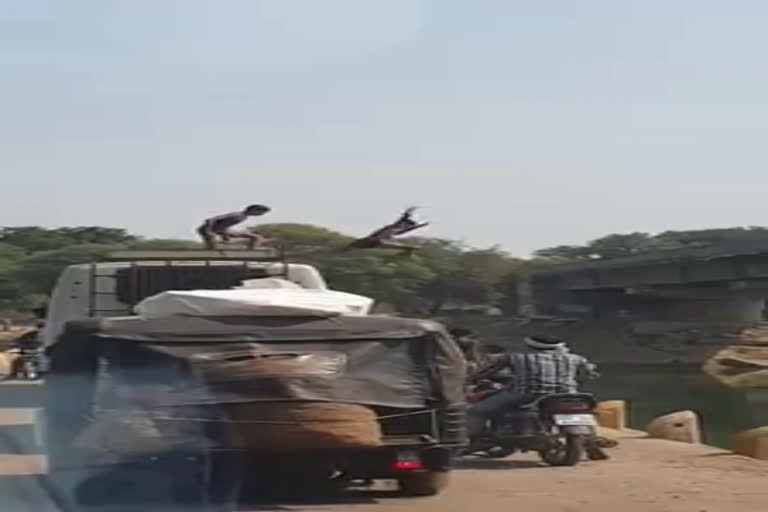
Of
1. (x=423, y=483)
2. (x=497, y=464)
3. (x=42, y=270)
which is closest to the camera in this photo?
(x=423, y=483)

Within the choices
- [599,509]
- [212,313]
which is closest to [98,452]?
[212,313]

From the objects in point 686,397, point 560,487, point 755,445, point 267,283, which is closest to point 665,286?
point 686,397

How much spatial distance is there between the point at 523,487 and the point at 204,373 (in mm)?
3577

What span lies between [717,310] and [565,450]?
60.3 meters

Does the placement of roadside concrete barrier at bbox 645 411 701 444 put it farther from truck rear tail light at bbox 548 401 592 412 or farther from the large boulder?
the large boulder

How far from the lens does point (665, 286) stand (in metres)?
63.7

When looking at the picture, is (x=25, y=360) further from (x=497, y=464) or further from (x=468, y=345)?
(x=497, y=464)

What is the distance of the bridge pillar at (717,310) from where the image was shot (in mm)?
72688

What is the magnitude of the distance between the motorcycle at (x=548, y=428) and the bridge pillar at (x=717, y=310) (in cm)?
5890

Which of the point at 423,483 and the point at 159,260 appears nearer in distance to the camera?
the point at 423,483

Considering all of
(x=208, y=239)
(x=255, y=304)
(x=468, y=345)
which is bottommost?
(x=468, y=345)

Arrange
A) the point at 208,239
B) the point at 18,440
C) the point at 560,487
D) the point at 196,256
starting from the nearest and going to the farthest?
the point at 560,487 < the point at 196,256 < the point at 18,440 < the point at 208,239

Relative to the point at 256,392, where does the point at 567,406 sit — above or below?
below

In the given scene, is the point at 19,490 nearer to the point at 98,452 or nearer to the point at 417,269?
the point at 98,452
